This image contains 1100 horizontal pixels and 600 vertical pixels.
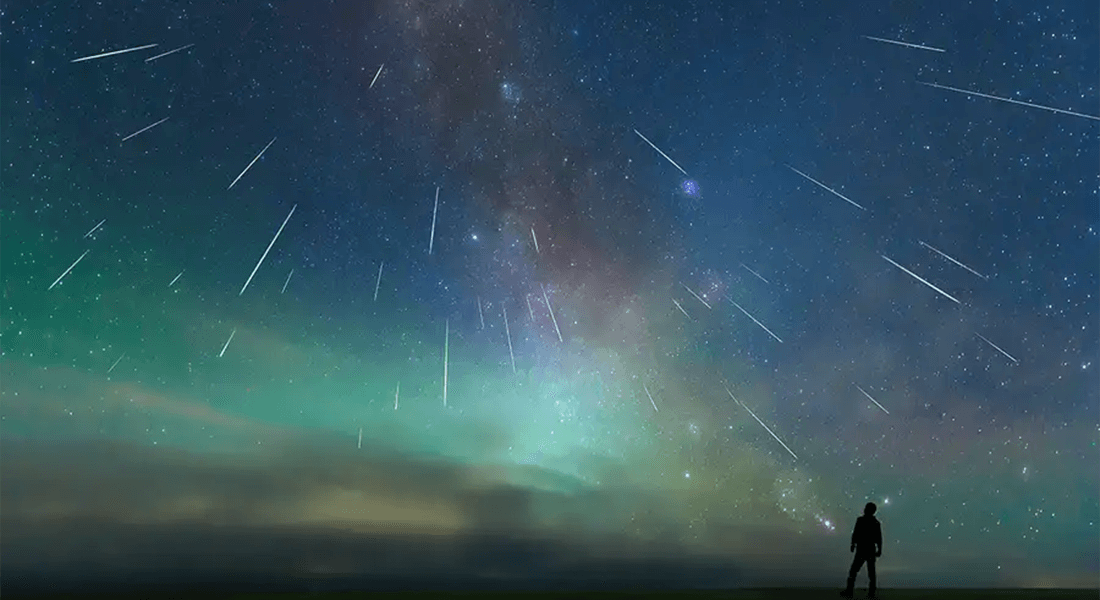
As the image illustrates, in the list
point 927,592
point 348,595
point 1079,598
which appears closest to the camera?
point 348,595

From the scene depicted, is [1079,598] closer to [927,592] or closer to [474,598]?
[927,592]

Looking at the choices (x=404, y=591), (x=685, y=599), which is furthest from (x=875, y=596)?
(x=404, y=591)

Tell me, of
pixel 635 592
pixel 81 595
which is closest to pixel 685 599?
pixel 635 592

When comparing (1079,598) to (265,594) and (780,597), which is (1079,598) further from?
(265,594)

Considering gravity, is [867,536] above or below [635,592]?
above

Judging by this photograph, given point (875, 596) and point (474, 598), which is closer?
point (474, 598)

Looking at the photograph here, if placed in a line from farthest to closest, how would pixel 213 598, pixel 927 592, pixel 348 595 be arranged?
pixel 927 592, pixel 348 595, pixel 213 598
